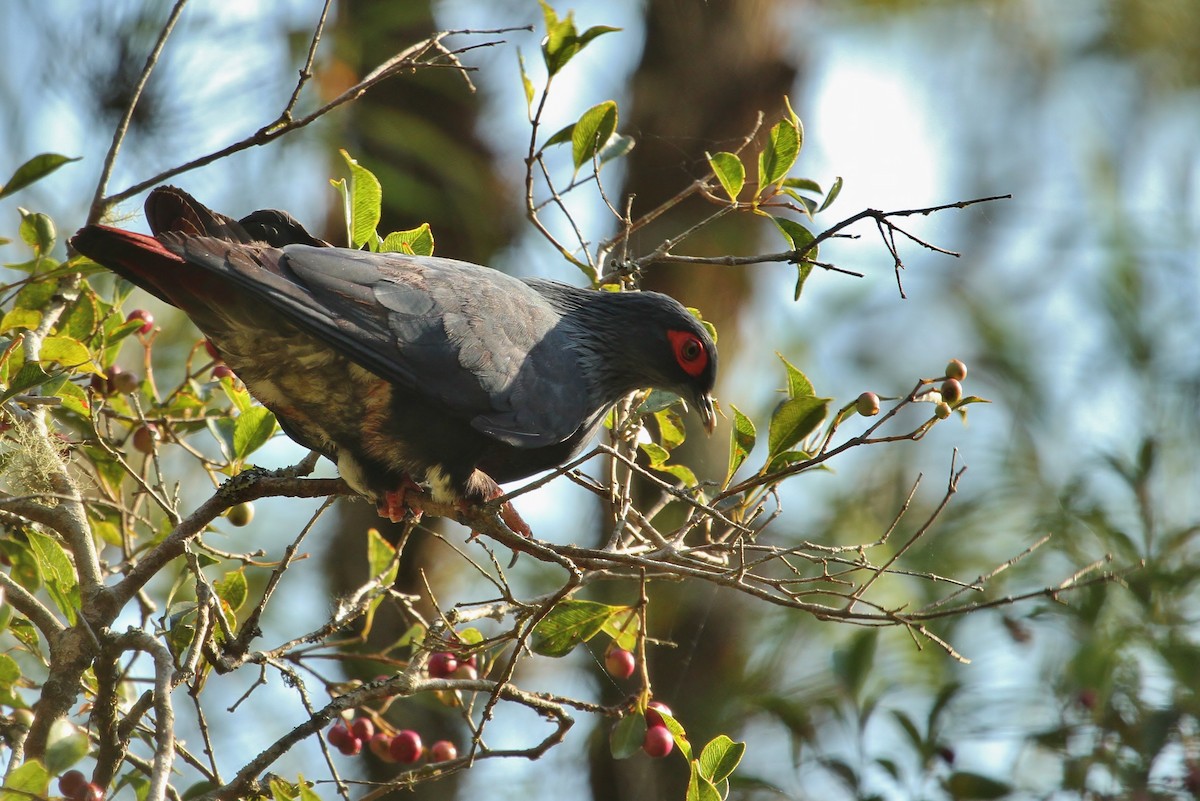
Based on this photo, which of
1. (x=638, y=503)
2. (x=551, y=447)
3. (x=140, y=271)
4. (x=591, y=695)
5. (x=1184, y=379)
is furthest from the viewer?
(x=638, y=503)

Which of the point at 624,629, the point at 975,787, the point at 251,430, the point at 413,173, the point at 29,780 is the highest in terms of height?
the point at 413,173

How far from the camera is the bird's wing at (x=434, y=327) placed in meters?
2.99

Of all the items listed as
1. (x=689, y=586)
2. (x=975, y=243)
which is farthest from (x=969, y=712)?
(x=975, y=243)

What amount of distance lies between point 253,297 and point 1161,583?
326 cm

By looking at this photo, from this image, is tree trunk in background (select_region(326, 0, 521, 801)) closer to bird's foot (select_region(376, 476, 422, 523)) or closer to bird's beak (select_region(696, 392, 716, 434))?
bird's foot (select_region(376, 476, 422, 523))

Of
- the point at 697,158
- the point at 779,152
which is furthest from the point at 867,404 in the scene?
the point at 697,158

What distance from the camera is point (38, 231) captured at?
315 cm

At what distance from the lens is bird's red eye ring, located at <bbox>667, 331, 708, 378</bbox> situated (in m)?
3.56

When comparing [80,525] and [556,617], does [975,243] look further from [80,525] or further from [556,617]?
[80,525]

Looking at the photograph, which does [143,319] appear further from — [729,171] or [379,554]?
[729,171]

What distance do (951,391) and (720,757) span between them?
1137mm

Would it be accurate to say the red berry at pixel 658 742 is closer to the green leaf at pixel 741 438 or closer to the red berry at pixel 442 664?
the red berry at pixel 442 664

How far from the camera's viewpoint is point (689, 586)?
6.14 m

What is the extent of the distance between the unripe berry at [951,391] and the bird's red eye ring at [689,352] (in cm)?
88
